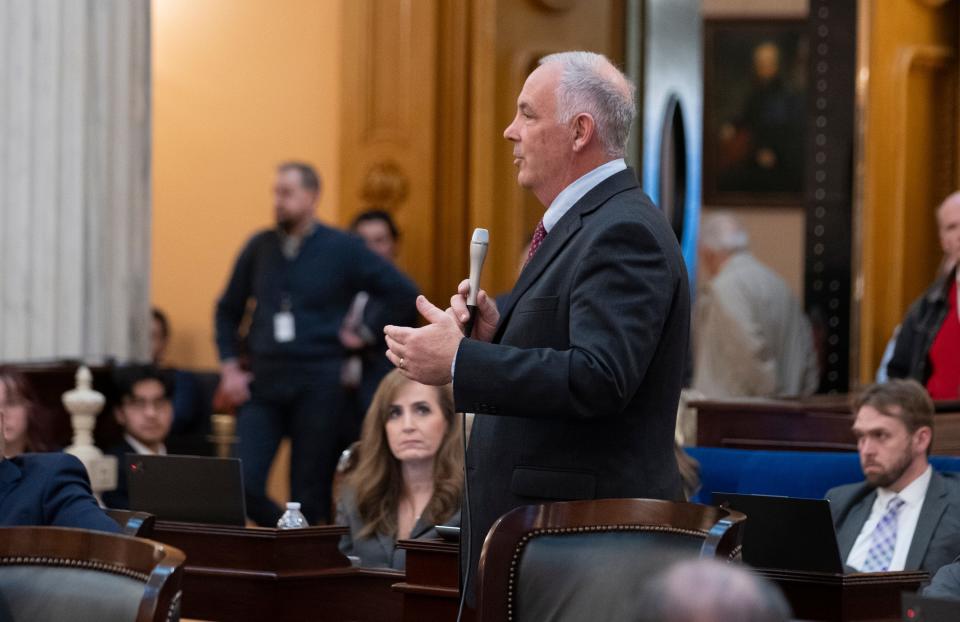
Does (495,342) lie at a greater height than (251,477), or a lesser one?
greater

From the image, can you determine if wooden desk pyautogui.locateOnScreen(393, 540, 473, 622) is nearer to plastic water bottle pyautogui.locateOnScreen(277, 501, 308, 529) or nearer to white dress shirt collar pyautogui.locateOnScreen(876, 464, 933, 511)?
plastic water bottle pyautogui.locateOnScreen(277, 501, 308, 529)

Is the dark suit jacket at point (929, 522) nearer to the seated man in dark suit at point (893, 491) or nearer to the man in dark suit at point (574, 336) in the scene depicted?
the seated man in dark suit at point (893, 491)

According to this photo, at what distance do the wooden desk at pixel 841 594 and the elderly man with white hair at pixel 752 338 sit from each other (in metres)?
4.96

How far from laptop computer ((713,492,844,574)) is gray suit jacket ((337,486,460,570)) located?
1.02 metres

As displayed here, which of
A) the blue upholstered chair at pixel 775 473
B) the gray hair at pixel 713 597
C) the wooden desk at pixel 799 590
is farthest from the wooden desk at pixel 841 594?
the gray hair at pixel 713 597

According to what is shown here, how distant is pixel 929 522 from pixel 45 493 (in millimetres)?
2558

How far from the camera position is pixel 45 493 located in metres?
3.12

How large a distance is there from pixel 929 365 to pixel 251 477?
2752 mm

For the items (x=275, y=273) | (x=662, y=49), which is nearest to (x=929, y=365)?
(x=662, y=49)

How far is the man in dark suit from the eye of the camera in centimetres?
268

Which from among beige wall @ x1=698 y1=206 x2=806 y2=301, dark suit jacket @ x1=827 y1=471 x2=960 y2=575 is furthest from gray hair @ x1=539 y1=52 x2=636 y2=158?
beige wall @ x1=698 y1=206 x2=806 y2=301

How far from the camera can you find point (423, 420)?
189 inches

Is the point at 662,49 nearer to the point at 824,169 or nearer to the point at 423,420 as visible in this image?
the point at 824,169

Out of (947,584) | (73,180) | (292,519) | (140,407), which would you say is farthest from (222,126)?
(947,584)
